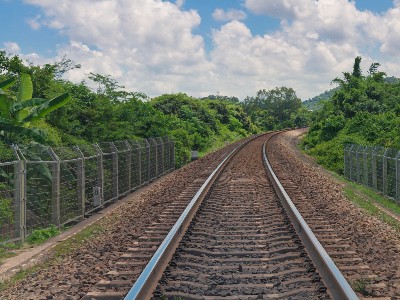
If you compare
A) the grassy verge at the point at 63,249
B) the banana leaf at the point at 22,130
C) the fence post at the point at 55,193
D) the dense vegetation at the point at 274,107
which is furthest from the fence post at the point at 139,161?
the dense vegetation at the point at 274,107

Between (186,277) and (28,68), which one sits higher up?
(28,68)

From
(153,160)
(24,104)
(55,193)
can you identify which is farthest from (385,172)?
(24,104)

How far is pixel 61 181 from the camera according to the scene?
13.4m

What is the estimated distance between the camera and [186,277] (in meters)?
6.12

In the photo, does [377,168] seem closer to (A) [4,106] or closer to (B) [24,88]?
(B) [24,88]

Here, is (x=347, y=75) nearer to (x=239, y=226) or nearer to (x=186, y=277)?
(x=239, y=226)

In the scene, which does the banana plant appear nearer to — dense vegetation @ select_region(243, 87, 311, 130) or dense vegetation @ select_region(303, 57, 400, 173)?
dense vegetation @ select_region(303, 57, 400, 173)

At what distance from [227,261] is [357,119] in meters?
27.2

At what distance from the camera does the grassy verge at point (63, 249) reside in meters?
6.82

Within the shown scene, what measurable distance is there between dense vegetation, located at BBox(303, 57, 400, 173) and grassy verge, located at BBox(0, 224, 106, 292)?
1457 centimetres

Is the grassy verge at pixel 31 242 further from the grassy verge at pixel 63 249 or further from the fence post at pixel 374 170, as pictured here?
the fence post at pixel 374 170

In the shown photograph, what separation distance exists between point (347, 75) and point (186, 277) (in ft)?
150

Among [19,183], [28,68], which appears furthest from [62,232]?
[28,68]

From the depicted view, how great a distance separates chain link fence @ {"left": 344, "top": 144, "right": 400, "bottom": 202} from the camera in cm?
1544
